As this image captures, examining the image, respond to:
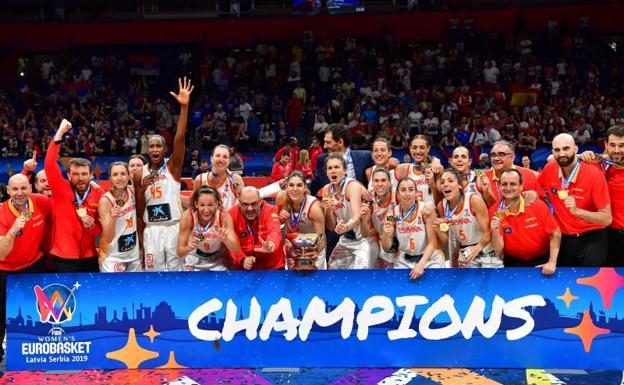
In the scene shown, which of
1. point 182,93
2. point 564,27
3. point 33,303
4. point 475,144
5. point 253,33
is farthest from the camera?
point 253,33

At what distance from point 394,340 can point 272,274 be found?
1138mm

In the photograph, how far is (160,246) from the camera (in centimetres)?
659

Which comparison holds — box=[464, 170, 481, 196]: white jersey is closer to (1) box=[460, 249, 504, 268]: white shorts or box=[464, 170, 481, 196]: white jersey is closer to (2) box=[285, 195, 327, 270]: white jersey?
(1) box=[460, 249, 504, 268]: white shorts

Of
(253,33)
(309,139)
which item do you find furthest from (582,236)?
(253,33)

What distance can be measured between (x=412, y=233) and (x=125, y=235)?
2.58 meters

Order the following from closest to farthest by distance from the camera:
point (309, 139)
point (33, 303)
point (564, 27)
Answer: point (33, 303)
point (309, 139)
point (564, 27)

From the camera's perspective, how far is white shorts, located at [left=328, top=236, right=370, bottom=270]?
6.52 meters

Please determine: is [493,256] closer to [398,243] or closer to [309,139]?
[398,243]

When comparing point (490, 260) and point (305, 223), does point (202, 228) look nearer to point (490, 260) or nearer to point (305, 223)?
point (305, 223)

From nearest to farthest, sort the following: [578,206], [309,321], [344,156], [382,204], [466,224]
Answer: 1. [309,321]
2. [578,206]
3. [466,224]
4. [382,204]
5. [344,156]

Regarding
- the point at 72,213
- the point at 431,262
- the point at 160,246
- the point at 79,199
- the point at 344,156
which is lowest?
the point at 431,262

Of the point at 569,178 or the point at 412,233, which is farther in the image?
the point at 412,233

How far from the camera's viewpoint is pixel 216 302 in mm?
5801

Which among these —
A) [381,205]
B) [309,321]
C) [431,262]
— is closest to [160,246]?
[309,321]
